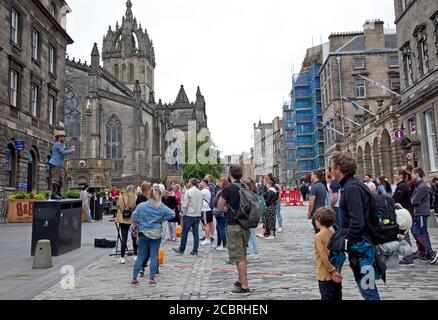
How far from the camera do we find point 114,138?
52.3m

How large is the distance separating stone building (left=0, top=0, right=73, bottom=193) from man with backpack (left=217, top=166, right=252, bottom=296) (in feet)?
56.1

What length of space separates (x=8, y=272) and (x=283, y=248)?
256 inches

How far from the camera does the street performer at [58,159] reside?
1046 centimetres

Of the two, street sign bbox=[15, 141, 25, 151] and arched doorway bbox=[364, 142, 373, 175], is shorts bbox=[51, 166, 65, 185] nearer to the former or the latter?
street sign bbox=[15, 141, 25, 151]

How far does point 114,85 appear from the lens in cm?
5791

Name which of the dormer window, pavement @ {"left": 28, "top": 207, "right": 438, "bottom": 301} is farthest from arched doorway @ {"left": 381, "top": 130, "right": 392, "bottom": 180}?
the dormer window

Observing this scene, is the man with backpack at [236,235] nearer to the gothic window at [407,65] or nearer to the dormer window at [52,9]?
the gothic window at [407,65]

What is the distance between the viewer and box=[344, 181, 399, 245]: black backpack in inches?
154

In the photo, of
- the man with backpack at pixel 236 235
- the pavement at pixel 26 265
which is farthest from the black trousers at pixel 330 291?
the pavement at pixel 26 265

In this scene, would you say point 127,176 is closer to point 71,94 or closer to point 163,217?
point 71,94

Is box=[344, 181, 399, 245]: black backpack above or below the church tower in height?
below

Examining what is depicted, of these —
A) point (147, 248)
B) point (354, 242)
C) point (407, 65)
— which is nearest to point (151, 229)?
point (147, 248)
